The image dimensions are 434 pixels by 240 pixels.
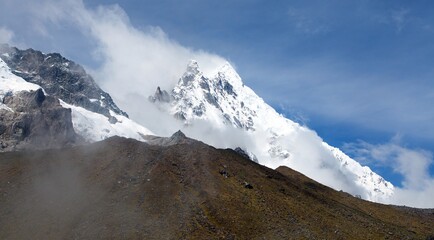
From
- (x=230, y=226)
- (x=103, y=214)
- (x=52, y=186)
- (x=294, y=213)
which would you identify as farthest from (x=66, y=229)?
(x=294, y=213)

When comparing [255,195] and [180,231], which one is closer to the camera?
[180,231]

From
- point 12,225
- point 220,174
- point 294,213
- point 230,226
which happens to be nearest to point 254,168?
point 220,174

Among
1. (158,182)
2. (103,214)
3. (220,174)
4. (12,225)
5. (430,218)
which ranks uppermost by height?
(430,218)

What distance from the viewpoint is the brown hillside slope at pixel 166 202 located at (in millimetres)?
144250

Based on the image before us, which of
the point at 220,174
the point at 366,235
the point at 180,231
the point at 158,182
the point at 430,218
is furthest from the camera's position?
the point at 430,218

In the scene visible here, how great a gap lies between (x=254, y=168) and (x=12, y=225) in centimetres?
9438

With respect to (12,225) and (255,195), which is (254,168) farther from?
(12,225)

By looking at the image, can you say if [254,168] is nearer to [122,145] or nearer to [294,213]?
[294,213]

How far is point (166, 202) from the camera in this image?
157 metres

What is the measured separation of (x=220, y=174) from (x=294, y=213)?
33.2 metres

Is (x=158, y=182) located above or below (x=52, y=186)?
above

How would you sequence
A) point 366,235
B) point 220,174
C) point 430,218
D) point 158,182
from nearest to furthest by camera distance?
point 366,235 < point 158,182 < point 220,174 < point 430,218

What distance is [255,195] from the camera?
553 ft

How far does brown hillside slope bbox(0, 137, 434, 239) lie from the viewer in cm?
14425
